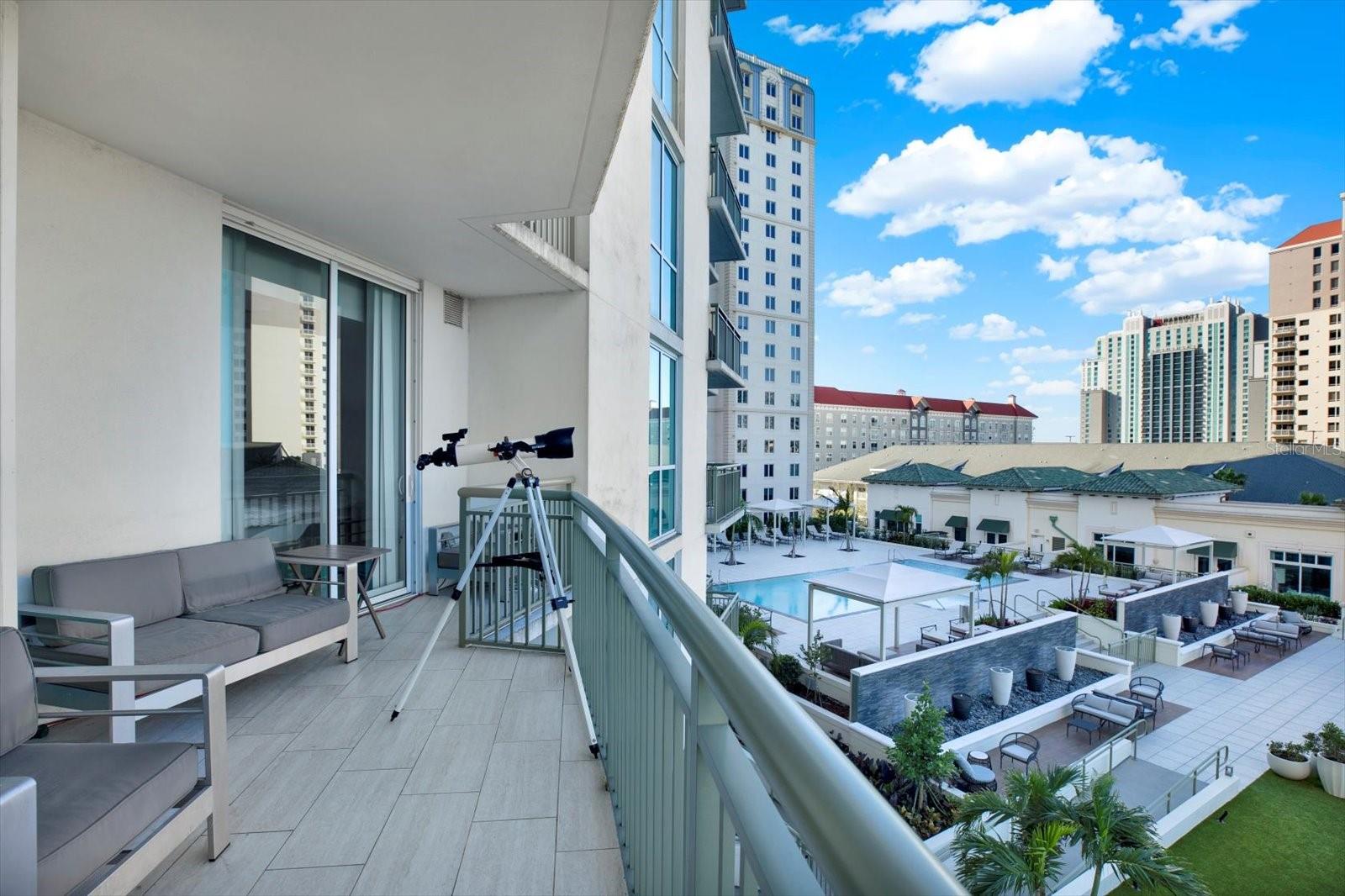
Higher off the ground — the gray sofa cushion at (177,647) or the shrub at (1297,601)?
the gray sofa cushion at (177,647)

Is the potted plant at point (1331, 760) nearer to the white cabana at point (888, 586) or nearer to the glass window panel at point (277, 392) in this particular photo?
the white cabana at point (888, 586)

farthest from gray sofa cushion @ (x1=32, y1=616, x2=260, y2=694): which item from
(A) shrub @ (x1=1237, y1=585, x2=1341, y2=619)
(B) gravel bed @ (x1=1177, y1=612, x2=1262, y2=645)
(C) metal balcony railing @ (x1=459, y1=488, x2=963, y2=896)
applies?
(A) shrub @ (x1=1237, y1=585, x2=1341, y2=619)

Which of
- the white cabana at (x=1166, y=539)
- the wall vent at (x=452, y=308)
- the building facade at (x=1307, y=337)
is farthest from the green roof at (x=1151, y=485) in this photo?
the building facade at (x=1307, y=337)

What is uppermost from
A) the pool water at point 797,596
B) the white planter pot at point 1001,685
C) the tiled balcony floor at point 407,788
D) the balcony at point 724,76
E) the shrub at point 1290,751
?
the balcony at point 724,76

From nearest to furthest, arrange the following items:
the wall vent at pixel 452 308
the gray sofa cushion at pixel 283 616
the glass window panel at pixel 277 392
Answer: the gray sofa cushion at pixel 283 616, the glass window panel at pixel 277 392, the wall vent at pixel 452 308

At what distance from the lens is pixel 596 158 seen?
3.38 metres

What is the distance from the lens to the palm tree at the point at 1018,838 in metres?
5.36

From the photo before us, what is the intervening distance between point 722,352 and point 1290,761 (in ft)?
36.1

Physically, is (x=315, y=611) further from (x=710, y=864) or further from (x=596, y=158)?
(x=710, y=864)

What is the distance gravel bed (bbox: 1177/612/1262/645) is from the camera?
15078 millimetres

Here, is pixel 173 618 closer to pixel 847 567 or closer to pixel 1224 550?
pixel 847 567

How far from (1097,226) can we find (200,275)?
11111 centimetres

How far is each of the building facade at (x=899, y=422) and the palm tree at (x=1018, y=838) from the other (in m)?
50.2

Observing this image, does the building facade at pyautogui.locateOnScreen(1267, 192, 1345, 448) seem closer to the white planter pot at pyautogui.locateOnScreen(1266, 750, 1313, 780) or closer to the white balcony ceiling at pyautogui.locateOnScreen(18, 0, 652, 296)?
the white planter pot at pyautogui.locateOnScreen(1266, 750, 1313, 780)
